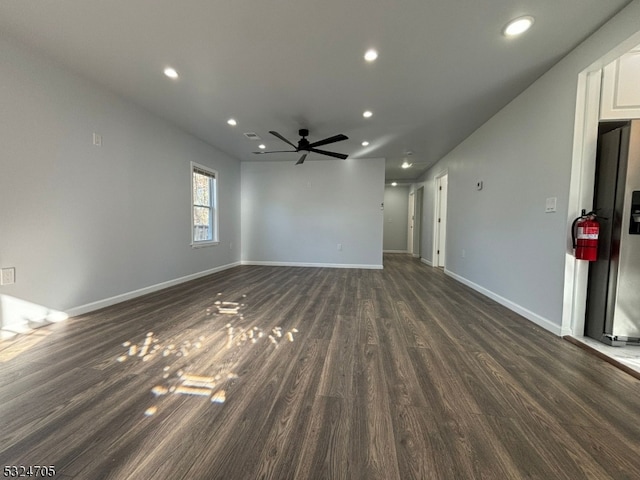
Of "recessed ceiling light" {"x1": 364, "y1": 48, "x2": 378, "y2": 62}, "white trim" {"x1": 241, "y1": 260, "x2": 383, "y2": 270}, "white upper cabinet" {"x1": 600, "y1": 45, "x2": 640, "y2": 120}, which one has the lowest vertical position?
"white trim" {"x1": 241, "y1": 260, "x2": 383, "y2": 270}

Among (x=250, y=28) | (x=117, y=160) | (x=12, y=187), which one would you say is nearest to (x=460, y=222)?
(x=250, y=28)

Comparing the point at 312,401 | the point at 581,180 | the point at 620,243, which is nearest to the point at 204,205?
the point at 312,401

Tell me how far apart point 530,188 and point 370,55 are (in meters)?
2.22

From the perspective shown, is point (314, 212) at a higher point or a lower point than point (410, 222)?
higher

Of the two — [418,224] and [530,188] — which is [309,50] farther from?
[418,224]

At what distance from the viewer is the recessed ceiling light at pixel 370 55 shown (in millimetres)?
2250

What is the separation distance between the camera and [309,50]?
88.9 inches

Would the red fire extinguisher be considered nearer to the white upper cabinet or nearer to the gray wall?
the white upper cabinet

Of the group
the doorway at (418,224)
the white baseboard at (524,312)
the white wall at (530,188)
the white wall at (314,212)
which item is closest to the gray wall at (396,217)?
the doorway at (418,224)

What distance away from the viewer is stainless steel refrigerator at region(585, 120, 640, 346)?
78.4 inches

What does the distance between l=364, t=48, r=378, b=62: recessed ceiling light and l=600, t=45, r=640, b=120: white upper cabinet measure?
194 cm

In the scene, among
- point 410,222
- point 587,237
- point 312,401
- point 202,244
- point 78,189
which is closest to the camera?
point 312,401

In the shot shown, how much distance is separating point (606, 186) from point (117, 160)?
16.8 feet

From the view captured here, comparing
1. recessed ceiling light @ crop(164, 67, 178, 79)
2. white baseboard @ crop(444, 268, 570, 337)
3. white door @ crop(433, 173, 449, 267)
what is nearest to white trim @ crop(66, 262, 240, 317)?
recessed ceiling light @ crop(164, 67, 178, 79)
